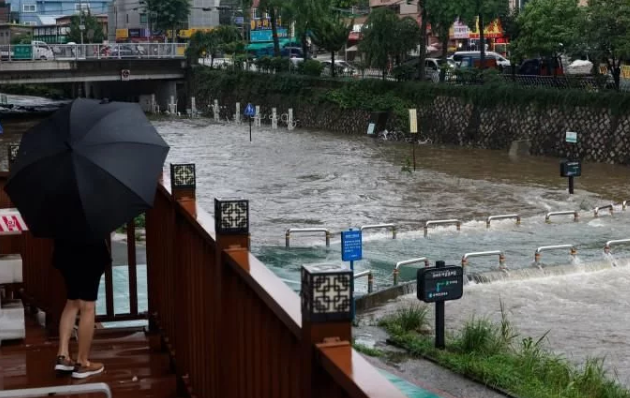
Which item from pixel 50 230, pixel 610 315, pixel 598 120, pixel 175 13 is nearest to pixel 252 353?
pixel 50 230

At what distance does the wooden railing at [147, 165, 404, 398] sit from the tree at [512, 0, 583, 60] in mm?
36044

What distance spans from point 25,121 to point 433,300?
47.2 m

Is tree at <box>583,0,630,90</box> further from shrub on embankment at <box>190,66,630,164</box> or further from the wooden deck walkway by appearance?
the wooden deck walkway

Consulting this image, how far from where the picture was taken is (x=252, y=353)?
397 centimetres

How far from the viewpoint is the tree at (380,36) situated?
4722 cm

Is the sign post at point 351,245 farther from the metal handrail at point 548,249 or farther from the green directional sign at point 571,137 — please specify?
the green directional sign at point 571,137

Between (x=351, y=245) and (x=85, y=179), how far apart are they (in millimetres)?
10516

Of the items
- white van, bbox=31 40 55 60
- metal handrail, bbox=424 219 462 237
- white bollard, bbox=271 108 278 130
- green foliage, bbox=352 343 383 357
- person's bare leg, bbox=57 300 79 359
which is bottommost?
green foliage, bbox=352 343 383 357

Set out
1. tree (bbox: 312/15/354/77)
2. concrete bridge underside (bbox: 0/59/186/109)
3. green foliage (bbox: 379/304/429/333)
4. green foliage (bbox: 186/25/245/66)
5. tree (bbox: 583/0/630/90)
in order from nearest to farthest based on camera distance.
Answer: green foliage (bbox: 379/304/429/333), tree (bbox: 583/0/630/90), concrete bridge underside (bbox: 0/59/186/109), tree (bbox: 312/15/354/77), green foliage (bbox: 186/25/245/66)

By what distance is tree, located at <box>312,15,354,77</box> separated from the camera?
178 ft

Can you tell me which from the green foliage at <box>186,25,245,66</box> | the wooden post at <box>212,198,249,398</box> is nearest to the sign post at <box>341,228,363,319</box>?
the wooden post at <box>212,198,249,398</box>

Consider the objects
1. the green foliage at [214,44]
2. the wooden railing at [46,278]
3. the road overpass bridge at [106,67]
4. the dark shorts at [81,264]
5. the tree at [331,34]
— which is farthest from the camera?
the green foliage at [214,44]

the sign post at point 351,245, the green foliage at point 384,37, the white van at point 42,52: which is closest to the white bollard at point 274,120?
the green foliage at point 384,37

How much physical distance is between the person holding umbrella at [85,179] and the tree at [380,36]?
42069 millimetres
